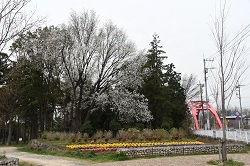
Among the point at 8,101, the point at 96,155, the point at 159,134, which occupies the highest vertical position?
the point at 8,101

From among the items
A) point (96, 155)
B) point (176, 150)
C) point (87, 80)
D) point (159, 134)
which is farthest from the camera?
point (87, 80)

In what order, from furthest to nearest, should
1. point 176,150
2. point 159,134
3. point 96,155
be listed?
point 159,134, point 176,150, point 96,155

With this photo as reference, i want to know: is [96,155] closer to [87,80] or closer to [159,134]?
[159,134]

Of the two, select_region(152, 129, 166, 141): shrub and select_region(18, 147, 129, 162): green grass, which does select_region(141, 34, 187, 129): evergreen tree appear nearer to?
select_region(152, 129, 166, 141): shrub

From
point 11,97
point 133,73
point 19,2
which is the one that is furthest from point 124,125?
point 19,2

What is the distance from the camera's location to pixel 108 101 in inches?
1158

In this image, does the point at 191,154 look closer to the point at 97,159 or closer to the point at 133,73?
the point at 97,159

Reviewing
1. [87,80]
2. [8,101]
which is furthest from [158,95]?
[8,101]

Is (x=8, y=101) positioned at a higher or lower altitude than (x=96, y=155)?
higher

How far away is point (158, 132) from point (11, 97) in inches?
732

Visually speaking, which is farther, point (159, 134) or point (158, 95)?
point (158, 95)

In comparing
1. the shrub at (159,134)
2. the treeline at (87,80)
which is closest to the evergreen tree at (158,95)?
the treeline at (87,80)

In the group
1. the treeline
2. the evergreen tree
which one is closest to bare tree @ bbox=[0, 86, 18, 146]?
the treeline

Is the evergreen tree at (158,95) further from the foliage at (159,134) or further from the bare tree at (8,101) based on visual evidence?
the bare tree at (8,101)
